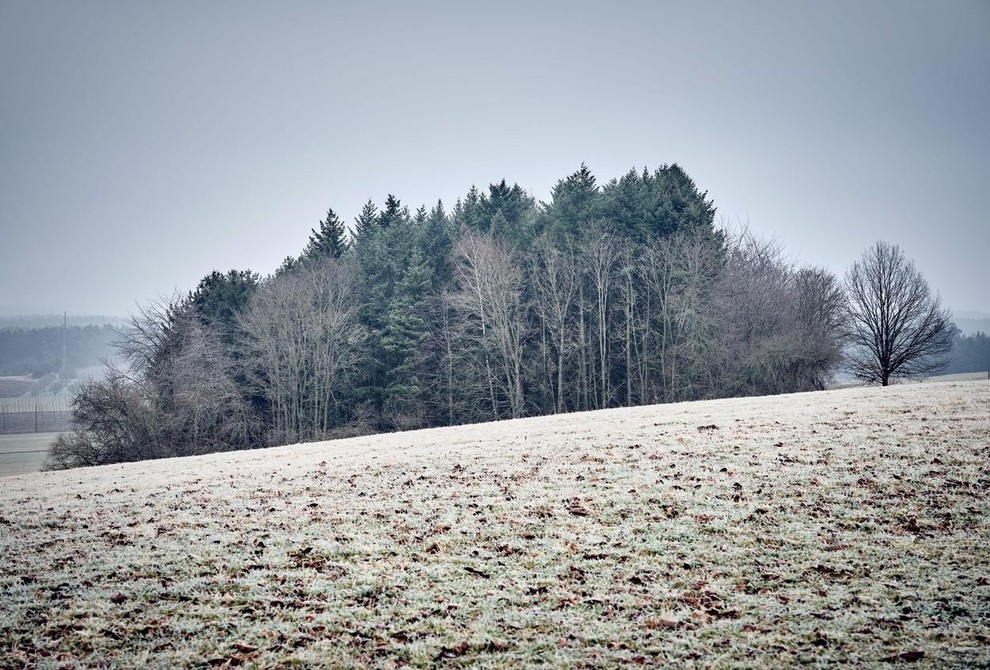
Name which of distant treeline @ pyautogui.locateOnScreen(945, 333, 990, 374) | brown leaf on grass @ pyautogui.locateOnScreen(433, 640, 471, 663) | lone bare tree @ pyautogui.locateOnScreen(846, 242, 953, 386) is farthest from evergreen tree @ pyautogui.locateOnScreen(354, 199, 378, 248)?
distant treeline @ pyautogui.locateOnScreen(945, 333, 990, 374)

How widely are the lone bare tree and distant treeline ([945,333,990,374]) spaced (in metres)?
91.7

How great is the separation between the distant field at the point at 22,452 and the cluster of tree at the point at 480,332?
14.2 m

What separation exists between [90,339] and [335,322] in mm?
138849

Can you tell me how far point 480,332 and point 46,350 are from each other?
144 metres

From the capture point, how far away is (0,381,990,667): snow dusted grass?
19.4 feet

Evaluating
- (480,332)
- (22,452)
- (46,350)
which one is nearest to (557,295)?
(480,332)

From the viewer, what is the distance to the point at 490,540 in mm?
8789

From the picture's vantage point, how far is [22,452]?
6309 centimetres

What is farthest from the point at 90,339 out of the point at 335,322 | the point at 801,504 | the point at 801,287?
the point at 801,504

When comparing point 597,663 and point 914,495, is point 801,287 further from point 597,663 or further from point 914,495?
point 597,663

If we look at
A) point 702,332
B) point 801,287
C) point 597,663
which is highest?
point 801,287

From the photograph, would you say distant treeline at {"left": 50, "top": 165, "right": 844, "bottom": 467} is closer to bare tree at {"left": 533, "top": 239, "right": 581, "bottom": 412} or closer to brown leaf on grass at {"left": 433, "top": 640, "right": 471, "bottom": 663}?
bare tree at {"left": 533, "top": 239, "right": 581, "bottom": 412}

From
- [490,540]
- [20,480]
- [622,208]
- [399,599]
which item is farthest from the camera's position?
[622,208]

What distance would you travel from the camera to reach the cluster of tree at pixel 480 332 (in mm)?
38750
